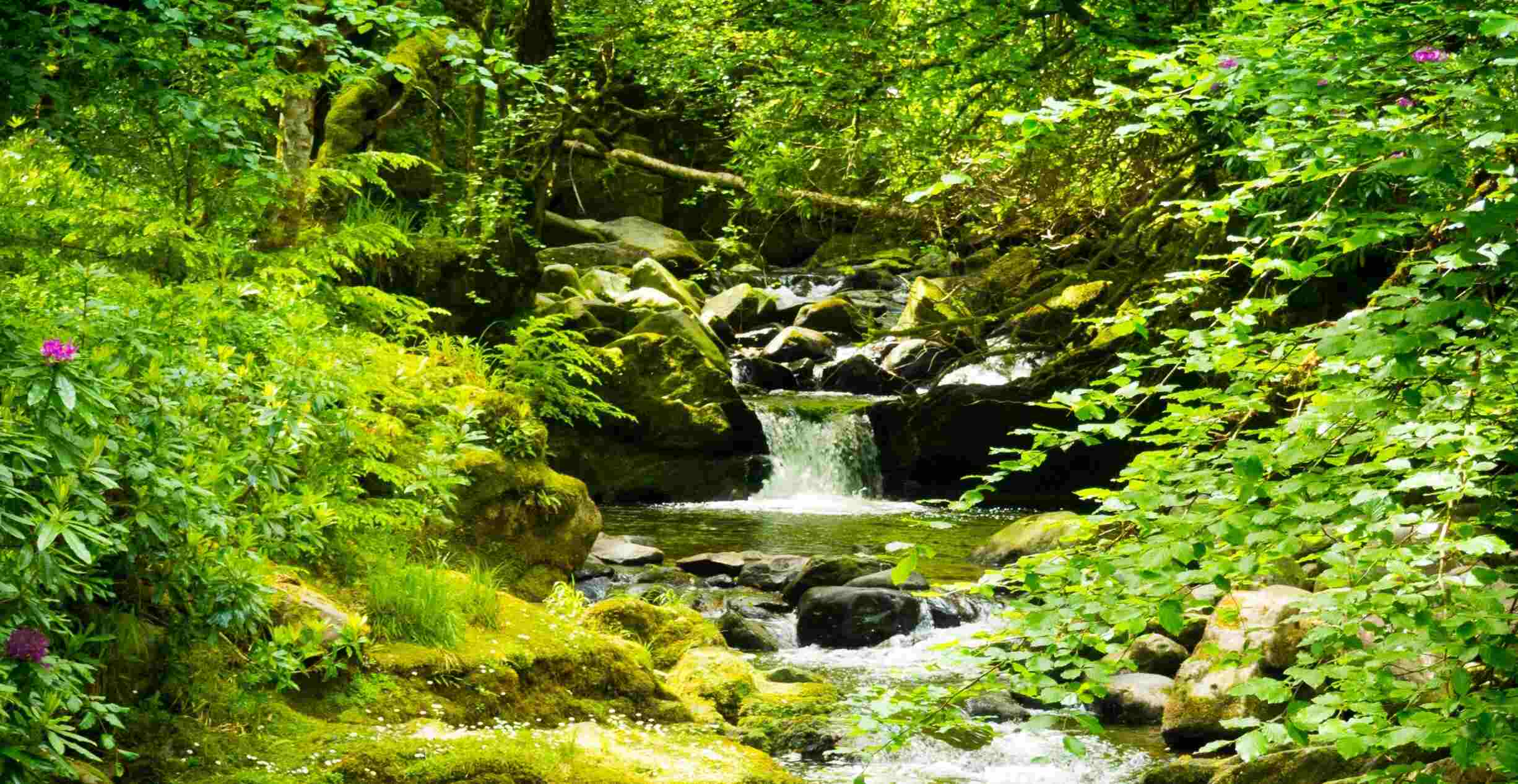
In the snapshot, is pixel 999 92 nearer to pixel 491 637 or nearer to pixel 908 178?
pixel 908 178

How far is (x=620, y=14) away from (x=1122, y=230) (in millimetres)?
5616

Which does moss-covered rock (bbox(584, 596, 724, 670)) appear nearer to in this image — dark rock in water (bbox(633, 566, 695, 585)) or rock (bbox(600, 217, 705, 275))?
dark rock in water (bbox(633, 566, 695, 585))

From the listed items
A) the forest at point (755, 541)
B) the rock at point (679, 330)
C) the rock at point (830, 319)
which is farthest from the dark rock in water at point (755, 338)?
the forest at point (755, 541)

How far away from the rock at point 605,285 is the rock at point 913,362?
427cm

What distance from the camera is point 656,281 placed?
18.8 meters

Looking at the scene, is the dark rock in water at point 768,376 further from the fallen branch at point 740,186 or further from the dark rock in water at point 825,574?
the dark rock in water at point 825,574

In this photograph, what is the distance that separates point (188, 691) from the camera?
3693mm

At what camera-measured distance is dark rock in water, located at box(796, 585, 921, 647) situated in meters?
8.88

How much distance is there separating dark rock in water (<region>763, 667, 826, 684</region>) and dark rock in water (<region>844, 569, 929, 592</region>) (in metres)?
1.55

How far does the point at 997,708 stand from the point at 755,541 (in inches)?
231

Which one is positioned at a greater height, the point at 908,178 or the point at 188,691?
the point at 908,178

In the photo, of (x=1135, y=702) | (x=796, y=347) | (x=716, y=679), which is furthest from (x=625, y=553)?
(x=796, y=347)

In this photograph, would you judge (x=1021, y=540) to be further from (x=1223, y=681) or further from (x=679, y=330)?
(x=679, y=330)

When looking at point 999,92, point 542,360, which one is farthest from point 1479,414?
point 542,360
